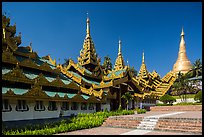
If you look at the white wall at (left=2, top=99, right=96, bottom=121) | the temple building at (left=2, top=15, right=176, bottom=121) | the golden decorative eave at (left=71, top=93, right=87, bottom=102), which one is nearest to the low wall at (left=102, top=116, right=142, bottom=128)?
the golden decorative eave at (left=71, top=93, right=87, bottom=102)

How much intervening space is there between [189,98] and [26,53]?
130ft

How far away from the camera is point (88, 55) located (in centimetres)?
3416

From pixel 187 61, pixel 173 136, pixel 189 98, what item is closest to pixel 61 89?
pixel 173 136

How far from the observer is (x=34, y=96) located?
59.1ft

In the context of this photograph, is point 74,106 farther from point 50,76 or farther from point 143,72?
point 143,72

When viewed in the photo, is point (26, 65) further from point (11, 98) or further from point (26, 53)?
point (11, 98)

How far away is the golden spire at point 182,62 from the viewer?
70875 mm

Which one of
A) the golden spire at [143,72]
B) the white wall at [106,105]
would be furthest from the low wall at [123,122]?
the golden spire at [143,72]

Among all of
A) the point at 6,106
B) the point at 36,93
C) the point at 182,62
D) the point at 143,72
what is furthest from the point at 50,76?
the point at 182,62

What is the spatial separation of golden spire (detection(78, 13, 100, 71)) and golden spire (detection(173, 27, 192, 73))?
45.1m

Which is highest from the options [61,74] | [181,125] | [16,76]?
[61,74]

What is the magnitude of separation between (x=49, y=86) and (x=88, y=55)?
13.4 metres

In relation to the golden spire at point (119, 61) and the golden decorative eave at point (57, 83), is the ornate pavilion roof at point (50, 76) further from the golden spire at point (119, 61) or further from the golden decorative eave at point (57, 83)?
the golden spire at point (119, 61)

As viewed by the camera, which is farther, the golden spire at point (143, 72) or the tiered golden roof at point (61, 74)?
the golden spire at point (143, 72)
